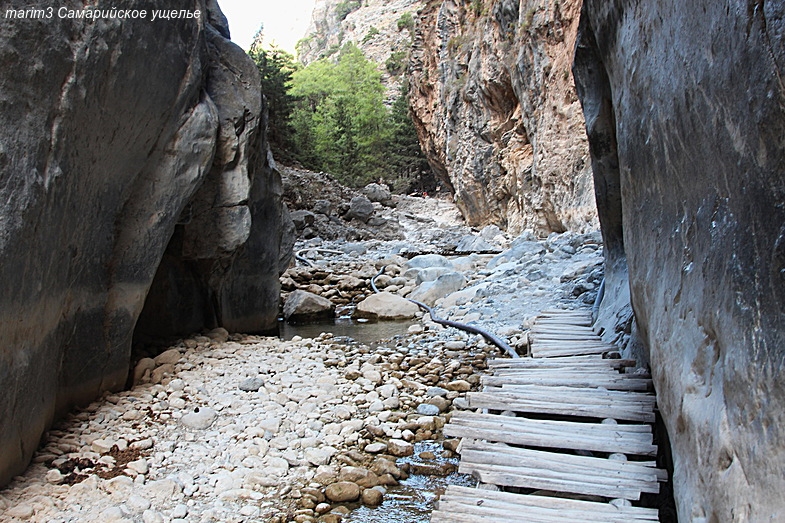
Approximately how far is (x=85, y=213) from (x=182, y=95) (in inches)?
66.7

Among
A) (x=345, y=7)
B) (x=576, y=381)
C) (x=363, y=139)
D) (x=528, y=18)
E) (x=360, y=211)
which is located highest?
(x=345, y=7)

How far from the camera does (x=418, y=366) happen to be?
5.93 metres

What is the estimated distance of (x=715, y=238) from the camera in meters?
1.97

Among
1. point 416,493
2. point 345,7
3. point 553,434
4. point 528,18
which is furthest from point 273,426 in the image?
point 345,7

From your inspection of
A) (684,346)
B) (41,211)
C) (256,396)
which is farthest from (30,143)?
(684,346)

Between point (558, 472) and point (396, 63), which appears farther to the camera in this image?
point (396, 63)

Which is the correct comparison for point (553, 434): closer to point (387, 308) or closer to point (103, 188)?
point (103, 188)

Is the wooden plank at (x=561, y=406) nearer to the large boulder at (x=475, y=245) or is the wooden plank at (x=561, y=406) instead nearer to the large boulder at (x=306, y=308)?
the large boulder at (x=306, y=308)

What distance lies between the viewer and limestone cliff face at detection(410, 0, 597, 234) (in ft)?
44.4

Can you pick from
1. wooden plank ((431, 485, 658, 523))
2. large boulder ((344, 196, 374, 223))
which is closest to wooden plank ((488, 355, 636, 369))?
wooden plank ((431, 485, 658, 523))

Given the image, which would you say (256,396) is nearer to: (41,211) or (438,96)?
(41,211)

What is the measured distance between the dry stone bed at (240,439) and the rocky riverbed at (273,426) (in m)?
0.01

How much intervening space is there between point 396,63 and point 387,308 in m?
34.4

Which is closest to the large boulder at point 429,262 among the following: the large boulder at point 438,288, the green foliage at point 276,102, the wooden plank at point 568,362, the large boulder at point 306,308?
the large boulder at point 438,288
